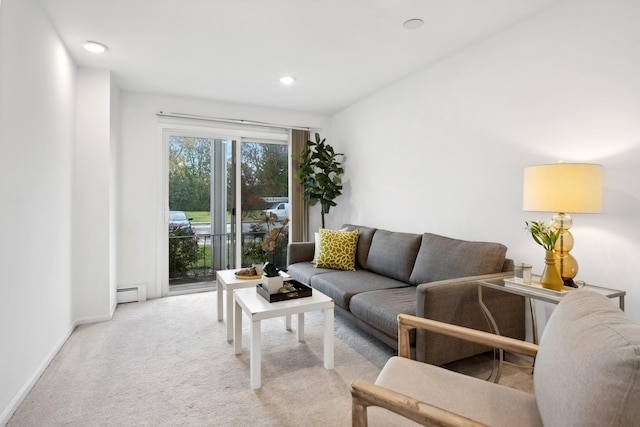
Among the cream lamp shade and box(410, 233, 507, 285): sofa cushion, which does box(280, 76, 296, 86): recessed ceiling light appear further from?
the cream lamp shade

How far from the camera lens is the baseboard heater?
3.71 meters

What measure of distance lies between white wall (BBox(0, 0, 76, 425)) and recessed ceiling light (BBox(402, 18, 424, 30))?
234 centimetres

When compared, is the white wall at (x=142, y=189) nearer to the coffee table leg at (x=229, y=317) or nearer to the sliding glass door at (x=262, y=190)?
the sliding glass door at (x=262, y=190)

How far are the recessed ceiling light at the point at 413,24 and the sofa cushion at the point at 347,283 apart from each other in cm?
201

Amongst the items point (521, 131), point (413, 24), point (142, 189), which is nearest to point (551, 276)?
point (521, 131)

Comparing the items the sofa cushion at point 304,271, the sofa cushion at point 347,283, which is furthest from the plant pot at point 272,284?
the sofa cushion at point 304,271

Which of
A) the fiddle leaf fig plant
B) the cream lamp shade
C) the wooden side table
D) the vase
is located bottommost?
the wooden side table

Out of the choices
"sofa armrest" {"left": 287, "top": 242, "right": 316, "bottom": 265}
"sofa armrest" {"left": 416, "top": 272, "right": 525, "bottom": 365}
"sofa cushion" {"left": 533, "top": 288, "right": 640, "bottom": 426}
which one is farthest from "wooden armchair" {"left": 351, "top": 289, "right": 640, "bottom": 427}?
"sofa armrest" {"left": 287, "top": 242, "right": 316, "bottom": 265}

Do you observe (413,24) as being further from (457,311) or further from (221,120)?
(221,120)

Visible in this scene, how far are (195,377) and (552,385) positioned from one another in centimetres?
198

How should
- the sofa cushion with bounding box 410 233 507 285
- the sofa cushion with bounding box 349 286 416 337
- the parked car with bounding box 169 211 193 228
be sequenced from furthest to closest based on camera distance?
the parked car with bounding box 169 211 193 228 → the sofa cushion with bounding box 410 233 507 285 → the sofa cushion with bounding box 349 286 416 337

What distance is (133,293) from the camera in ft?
12.4

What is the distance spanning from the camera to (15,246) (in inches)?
71.8

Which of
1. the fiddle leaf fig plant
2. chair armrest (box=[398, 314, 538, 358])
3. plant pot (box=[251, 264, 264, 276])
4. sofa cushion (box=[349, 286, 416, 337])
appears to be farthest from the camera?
the fiddle leaf fig plant
